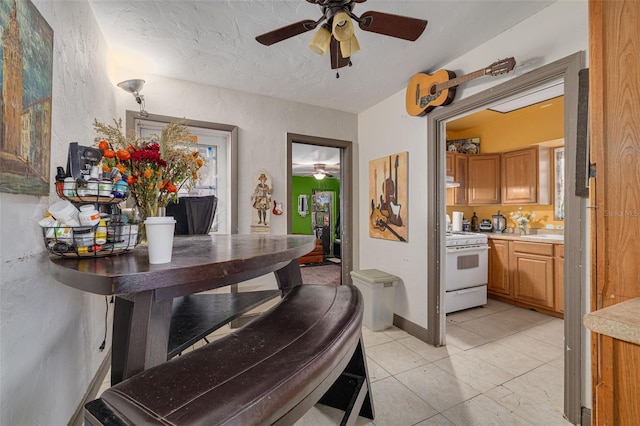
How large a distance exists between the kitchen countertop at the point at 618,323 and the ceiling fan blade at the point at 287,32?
5.56 ft

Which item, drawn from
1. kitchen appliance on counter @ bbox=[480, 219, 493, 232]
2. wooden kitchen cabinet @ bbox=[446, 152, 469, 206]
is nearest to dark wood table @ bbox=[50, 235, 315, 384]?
wooden kitchen cabinet @ bbox=[446, 152, 469, 206]

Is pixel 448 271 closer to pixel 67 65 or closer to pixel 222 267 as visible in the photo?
pixel 222 267

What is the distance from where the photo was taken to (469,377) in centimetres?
209

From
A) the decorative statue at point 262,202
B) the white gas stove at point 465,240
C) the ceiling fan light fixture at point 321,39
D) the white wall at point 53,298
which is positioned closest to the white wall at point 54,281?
the white wall at point 53,298

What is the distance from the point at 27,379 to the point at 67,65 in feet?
4.92

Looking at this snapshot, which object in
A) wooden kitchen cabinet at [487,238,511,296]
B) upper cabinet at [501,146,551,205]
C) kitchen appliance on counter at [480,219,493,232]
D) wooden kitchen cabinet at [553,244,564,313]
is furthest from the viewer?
kitchen appliance on counter at [480,219,493,232]

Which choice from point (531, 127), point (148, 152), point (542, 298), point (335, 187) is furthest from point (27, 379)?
point (335, 187)

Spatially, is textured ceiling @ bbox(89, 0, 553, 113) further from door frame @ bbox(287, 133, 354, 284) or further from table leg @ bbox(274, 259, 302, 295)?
table leg @ bbox(274, 259, 302, 295)

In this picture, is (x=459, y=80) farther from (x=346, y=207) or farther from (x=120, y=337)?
(x=120, y=337)

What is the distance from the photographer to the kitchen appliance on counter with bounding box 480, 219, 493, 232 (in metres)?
4.32

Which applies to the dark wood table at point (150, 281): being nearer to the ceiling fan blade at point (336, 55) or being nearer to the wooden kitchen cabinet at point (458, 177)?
the ceiling fan blade at point (336, 55)

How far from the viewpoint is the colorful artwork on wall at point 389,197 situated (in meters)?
2.90

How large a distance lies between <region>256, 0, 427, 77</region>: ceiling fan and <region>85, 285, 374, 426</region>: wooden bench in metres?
1.33

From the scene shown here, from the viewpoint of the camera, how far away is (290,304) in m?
1.23
